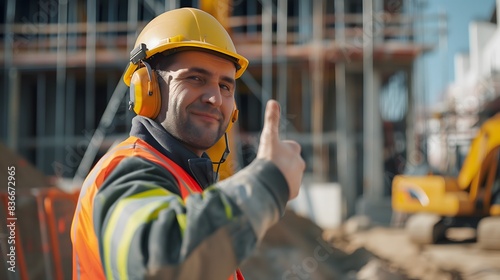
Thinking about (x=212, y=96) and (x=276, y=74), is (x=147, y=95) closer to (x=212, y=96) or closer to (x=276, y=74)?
(x=212, y=96)

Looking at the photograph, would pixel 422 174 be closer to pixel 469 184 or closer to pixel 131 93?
pixel 469 184

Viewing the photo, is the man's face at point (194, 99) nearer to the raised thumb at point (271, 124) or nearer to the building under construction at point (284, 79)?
the raised thumb at point (271, 124)

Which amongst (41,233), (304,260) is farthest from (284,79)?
(41,233)

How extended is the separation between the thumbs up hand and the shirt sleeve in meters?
0.02

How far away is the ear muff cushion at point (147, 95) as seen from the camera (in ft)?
3.86

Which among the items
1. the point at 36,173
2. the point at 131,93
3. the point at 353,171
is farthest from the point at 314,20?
the point at 131,93

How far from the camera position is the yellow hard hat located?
45.3 inches

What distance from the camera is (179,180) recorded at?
103 centimetres

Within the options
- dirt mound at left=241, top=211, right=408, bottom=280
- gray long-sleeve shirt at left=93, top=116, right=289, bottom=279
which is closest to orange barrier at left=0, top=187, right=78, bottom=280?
dirt mound at left=241, top=211, right=408, bottom=280

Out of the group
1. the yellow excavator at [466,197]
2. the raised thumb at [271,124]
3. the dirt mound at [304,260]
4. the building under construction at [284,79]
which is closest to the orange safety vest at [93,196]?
the raised thumb at [271,124]

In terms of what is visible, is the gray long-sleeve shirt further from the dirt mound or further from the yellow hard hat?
the dirt mound

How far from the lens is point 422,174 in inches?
382

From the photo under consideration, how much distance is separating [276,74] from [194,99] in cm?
1192

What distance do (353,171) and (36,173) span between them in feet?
24.2
